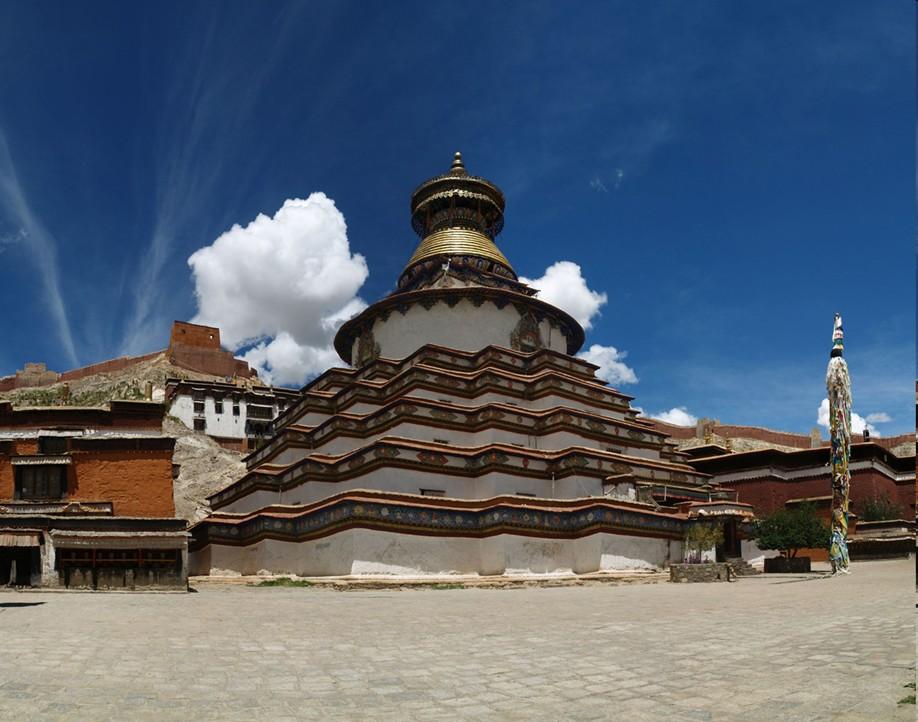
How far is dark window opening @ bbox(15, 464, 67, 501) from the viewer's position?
80.4 feet

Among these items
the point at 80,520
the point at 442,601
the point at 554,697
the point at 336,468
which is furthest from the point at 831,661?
the point at 336,468

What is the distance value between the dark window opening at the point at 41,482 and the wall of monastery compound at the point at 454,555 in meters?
6.56

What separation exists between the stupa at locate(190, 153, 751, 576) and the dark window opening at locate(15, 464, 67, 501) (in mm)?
5031

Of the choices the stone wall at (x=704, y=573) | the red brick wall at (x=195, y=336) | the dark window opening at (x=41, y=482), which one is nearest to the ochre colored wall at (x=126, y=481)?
the dark window opening at (x=41, y=482)

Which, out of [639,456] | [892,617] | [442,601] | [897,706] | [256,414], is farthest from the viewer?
[256,414]

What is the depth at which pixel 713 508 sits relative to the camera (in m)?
25.9

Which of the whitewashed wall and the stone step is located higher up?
the whitewashed wall

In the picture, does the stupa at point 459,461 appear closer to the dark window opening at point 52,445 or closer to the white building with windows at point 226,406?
the dark window opening at point 52,445

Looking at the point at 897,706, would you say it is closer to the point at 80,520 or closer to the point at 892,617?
the point at 892,617

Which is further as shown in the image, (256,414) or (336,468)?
(256,414)

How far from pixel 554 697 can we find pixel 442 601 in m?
9.61

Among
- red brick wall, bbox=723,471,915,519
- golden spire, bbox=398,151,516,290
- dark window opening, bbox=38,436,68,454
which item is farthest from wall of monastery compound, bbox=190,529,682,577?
golden spire, bbox=398,151,516,290

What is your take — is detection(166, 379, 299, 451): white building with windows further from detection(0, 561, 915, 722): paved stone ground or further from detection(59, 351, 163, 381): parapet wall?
detection(0, 561, 915, 722): paved stone ground

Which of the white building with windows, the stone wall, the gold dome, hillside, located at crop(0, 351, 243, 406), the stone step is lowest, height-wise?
the stone step
